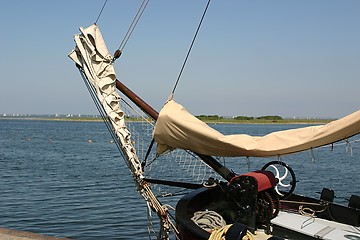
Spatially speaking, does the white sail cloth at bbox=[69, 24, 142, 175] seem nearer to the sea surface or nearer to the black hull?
the black hull

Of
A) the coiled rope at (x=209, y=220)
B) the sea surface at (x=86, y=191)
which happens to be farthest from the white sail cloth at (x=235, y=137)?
the coiled rope at (x=209, y=220)

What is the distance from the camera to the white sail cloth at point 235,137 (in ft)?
16.7

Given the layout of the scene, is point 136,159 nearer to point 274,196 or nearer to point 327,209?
point 274,196

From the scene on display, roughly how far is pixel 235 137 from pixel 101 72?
2.77m

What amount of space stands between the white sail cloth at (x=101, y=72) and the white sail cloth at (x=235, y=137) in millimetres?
727

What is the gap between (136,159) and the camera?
7.01m

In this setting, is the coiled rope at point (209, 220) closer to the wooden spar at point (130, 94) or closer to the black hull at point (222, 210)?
the black hull at point (222, 210)

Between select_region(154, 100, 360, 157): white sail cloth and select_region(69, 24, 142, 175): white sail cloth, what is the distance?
0.73 metres

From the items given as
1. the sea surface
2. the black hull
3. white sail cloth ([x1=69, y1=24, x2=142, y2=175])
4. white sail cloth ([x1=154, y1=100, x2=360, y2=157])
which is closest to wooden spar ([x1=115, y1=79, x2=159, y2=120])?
white sail cloth ([x1=69, y1=24, x2=142, y2=175])

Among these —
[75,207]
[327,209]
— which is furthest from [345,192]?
[327,209]

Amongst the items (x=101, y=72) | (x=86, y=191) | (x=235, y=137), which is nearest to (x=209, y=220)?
(x=235, y=137)

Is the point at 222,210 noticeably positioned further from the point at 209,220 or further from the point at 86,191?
the point at 86,191

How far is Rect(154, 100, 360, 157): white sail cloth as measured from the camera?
5100 mm

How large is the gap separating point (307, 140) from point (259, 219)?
1284mm
